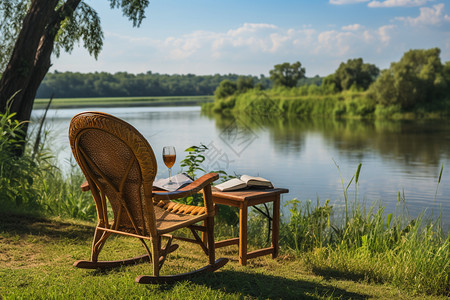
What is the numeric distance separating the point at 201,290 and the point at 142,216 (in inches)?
20.4

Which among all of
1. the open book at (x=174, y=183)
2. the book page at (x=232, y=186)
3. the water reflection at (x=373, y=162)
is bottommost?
the water reflection at (x=373, y=162)

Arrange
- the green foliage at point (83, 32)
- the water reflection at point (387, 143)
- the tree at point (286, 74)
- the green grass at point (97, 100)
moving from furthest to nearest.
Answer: the tree at point (286, 74), the green grass at point (97, 100), the water reflection at point (387, 143), the green foliage at point (83, 32)

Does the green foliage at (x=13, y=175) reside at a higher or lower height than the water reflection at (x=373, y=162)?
higher

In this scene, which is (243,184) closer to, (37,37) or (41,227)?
(41,227)

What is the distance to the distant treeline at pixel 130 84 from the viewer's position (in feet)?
97.1

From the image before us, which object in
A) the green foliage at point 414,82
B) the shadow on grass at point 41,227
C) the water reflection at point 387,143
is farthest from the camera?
the green foliage at point 414,82

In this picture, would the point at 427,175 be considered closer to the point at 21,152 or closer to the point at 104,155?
the point at 21,152

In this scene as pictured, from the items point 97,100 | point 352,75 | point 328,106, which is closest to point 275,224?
point 328,106

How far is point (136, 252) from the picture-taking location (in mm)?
3455

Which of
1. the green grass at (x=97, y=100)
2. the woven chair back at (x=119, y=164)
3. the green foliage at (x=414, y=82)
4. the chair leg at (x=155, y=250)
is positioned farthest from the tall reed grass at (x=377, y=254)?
the green foliage at (x=414, y=82)

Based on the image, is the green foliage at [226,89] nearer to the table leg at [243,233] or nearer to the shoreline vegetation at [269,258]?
the shoreline vegetation at [269,258]

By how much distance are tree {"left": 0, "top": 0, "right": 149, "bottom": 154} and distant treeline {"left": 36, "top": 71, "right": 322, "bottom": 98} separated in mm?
22638

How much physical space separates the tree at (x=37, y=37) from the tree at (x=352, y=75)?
25.9 meters

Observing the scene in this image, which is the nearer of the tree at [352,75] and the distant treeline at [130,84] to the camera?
the distant treeline at [130,84]
